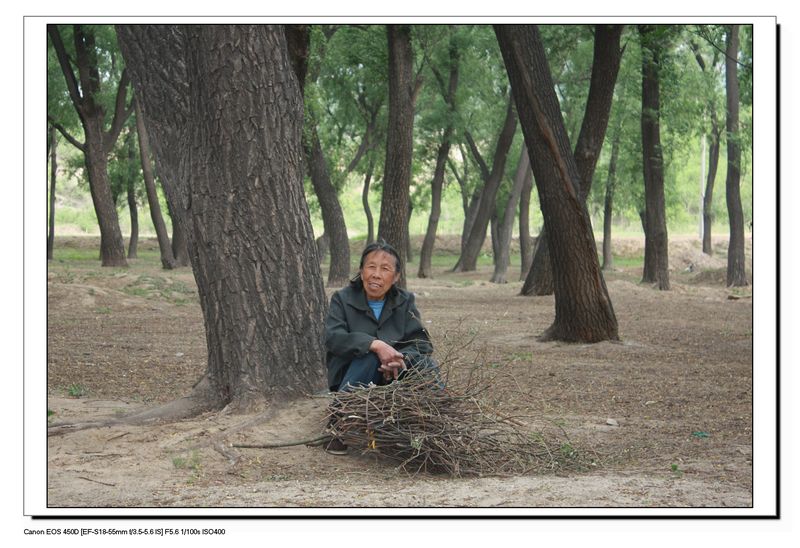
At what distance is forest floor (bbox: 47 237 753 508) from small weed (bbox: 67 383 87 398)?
2cm

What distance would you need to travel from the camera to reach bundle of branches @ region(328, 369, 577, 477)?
5.41m

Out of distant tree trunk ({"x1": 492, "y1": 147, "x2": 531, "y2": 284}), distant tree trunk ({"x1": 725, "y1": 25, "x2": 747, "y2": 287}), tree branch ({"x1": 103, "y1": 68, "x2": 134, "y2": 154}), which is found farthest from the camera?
tree branch ({"x1": 103, "y1": 68, "x2": 134, "y2": 154})

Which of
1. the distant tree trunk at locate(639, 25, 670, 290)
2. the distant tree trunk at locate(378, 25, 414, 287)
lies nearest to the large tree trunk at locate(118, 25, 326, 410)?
the distant tree trunk at locate(378, 25, 414, 287)

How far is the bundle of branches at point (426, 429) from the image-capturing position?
17.7 feet

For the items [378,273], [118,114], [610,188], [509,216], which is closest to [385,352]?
[378,273]

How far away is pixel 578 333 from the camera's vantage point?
11.7 meters

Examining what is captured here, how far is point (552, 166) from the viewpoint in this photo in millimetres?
11281

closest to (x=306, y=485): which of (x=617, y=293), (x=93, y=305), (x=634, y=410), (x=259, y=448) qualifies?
(x=259, y=448)

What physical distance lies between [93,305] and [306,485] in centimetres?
1192

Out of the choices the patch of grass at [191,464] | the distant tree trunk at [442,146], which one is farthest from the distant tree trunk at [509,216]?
the patch of grass at [191,464]

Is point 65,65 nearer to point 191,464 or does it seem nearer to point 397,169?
point 397,169

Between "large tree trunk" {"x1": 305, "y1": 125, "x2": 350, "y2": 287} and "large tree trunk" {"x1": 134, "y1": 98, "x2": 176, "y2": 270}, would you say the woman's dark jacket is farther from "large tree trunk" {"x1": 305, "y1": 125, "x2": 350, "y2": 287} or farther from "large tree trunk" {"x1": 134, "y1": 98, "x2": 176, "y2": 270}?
"large tree trunk" {"x1": 134, "y1": 98, "x2": 176, "y2": 270}

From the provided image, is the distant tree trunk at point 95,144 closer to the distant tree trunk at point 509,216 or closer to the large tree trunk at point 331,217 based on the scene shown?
the large tree trunk at point 331,217

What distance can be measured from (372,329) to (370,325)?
0.03 metres
